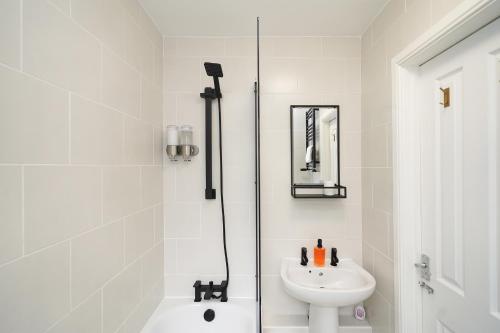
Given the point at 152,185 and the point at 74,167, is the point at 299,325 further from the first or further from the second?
the point at 74,167

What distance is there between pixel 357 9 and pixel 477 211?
1.18 m

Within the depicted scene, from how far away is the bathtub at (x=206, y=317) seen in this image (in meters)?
1.37

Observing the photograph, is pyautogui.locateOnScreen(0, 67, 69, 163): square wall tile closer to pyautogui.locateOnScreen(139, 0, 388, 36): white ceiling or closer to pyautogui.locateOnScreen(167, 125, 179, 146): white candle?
pyautogui.locateOnScreen(167, 125, 179, 146): white candle

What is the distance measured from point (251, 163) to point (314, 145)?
0.44 m

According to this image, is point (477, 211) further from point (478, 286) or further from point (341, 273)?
point (341, 273)

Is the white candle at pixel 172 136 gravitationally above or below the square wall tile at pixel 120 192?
above

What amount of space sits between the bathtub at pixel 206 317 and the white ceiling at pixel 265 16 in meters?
1.77

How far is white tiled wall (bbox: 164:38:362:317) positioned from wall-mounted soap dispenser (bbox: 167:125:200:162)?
8 cm

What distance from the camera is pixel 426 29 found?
963 mm

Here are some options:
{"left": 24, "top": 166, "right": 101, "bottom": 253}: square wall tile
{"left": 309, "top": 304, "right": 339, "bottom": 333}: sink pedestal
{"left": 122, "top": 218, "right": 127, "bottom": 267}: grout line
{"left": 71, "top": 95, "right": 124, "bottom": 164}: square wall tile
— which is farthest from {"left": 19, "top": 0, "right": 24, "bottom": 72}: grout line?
{"left": 309, "top": 304, "right": 339, "bottom": 333}: sink pedestal

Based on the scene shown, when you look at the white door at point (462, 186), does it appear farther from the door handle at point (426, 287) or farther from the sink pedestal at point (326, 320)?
the sink pedestal at point (326, 320)

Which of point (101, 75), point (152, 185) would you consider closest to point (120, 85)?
point (101, 75)

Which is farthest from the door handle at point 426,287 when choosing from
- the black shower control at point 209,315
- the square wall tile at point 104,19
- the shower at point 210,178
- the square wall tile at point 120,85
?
the square wall tile at point 104,19

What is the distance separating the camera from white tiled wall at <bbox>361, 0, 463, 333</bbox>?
1147 mm
